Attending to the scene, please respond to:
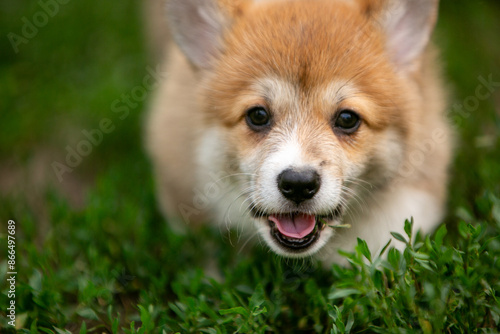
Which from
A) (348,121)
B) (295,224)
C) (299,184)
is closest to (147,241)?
(295,224)

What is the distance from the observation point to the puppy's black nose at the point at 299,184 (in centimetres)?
262

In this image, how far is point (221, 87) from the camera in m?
3.07

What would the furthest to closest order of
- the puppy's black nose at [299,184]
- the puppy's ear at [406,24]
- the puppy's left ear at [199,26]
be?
the puppy's left ear at [199,26], the puppy's ear at [406,24], the puppy's black nose at [299,184]

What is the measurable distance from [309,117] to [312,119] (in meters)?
0.02

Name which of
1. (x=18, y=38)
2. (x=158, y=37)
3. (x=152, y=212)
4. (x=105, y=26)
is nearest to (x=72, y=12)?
(x=105, y=26)

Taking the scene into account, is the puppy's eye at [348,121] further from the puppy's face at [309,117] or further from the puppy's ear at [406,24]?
the puppy's ear at [406,24]

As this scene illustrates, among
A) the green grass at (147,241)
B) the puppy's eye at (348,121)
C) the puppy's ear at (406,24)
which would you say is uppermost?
the puppy's ear at (406,24)

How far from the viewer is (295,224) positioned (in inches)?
113

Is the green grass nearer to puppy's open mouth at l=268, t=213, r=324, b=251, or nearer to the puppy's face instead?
puppy's open mouth at l=268, t=213, r=324, b=251

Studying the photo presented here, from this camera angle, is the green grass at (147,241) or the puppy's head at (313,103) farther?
the puppy's head at (313,103)

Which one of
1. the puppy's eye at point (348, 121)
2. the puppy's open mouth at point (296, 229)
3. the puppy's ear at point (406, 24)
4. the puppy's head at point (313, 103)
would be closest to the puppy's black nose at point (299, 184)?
the puppy's head at point (313, 103)

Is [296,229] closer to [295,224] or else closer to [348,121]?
[295,224]

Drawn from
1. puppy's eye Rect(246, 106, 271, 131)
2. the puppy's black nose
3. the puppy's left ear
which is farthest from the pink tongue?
the puppy's left ear

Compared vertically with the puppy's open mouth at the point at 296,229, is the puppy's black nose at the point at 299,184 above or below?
above
